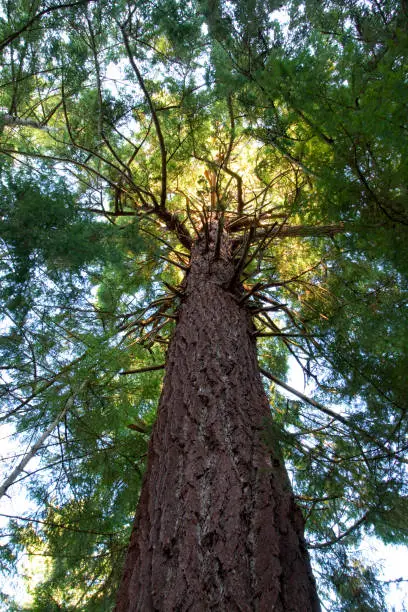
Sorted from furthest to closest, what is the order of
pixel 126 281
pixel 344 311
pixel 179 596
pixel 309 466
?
pixel 126 281 < pixel 344 311 < pixel 309 466 < pixel 179 596

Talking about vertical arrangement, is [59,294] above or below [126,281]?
below

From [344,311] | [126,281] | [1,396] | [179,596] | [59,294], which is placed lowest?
[179,596]

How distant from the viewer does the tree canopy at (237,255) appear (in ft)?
6.44

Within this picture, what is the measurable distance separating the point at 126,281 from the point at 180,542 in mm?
3523

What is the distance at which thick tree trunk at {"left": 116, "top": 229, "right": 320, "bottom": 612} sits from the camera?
53.6 inches

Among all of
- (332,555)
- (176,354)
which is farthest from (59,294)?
(332,555)

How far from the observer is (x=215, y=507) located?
5.17ft

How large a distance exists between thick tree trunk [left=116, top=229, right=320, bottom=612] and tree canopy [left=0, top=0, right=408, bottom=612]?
0.81 feet

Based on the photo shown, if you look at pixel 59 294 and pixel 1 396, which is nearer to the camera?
pixel 59 294

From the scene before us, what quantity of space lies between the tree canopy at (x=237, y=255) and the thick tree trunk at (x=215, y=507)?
25 centimetres

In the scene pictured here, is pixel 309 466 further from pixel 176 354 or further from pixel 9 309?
pixel 9 309

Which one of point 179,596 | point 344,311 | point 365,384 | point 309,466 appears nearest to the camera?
point 179,596

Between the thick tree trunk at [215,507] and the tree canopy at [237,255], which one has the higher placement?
the tree canopy at [237,255]

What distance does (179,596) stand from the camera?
1331mm
